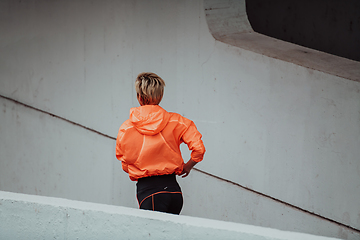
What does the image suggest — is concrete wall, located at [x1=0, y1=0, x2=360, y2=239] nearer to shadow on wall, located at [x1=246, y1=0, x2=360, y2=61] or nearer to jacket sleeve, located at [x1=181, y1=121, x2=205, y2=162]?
jacket sleeve, located at [x1=181, y1=121, x2=205, y2=162]

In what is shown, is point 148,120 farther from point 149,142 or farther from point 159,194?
point 159,194

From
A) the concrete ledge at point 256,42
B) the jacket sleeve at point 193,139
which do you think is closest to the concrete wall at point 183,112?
the concrete ledge at point 256,42

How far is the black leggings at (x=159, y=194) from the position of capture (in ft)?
7.94

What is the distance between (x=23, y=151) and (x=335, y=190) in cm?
447

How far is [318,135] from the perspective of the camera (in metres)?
3.57

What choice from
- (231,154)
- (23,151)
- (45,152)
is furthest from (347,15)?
(23,151)

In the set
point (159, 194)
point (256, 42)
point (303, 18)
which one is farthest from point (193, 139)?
point (303, 18)

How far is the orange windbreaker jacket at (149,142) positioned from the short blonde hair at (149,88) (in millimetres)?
61

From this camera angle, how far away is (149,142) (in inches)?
95.6

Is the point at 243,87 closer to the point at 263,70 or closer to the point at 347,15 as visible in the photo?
the point at 263,70

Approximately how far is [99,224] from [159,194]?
A: 0.51 meters

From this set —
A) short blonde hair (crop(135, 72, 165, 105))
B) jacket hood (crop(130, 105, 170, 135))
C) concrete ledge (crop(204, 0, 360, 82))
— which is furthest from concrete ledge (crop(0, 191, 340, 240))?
concrete ledge (crop(204, 0, 360, 82))

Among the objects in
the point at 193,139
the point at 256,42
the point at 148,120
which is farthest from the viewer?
the point at 256,42

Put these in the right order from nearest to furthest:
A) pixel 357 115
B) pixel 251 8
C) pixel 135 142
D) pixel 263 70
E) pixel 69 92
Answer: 1. pixel 135 142
2. pixel 357 115
3. pixel 263 70
4. pixel 69 92
5. pixel 251 8
